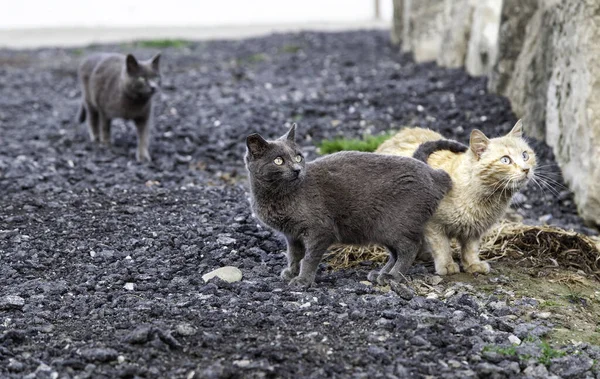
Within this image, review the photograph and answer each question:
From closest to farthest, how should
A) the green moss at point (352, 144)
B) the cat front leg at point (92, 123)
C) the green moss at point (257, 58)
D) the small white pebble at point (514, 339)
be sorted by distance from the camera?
the small white pebble at point (514, 339) → the green moss at point (352, 144) → the cat front leg at point (92, 123) → the green moss at point (257, 58)

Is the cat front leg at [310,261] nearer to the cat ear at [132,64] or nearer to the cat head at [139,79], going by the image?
the cat head at [139,79]

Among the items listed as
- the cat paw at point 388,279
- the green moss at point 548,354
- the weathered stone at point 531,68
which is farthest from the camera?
the weathered stone at point 531,68

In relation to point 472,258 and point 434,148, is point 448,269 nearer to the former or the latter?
point 472,258

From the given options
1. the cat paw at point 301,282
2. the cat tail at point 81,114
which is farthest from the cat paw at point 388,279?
the cat tail at point 81,114

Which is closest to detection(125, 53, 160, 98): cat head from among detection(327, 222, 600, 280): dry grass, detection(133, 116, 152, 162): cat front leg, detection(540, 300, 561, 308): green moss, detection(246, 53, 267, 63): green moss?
detection(133, 116, 152, 162): cat front leg

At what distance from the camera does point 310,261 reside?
527 cm

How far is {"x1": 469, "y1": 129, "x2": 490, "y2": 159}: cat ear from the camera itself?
5.49m

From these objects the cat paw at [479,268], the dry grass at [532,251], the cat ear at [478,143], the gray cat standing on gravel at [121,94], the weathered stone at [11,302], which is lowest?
the dry grass at [532,251]

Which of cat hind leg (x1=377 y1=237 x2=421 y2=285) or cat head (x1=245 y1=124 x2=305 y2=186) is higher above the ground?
cat head (x1=245 y1=124 x2=305 y2=186)

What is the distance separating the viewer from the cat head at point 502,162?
5.37m

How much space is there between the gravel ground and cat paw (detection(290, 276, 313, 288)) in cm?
8

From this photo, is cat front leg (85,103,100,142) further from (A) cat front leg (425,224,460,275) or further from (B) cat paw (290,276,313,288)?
(A) cat front leg (425,224,460,275)

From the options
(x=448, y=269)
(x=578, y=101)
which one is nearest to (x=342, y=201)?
(x=448, y=269)

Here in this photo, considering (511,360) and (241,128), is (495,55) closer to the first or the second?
(241,128)
